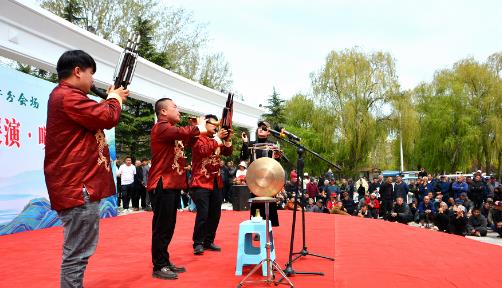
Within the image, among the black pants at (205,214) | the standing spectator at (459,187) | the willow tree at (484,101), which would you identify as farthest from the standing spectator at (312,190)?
the willow tree at (484,101)

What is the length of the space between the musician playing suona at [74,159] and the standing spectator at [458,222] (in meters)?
8.98

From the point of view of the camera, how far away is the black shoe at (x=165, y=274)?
3.68m

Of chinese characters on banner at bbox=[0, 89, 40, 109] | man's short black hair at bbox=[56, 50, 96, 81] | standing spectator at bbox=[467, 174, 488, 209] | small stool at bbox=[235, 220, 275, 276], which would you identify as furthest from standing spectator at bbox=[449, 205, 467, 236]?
man's short black hair at bbox=[56, 50, 96, 81]

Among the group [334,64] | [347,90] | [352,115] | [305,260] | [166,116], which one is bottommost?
[305,260]

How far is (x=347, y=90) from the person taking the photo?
2291 cm

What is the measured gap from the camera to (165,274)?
3.71 metres

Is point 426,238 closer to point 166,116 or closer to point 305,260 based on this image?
point 305,260

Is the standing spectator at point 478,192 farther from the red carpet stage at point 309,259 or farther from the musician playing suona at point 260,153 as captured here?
the musician playing suona at point 260,153

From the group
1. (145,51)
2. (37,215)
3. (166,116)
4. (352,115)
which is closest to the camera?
(166,116)

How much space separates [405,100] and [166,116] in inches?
804

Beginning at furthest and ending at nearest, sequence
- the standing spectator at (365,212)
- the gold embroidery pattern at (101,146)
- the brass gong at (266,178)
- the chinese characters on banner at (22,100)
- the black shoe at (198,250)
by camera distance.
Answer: the standing spectator at (365,212) < the chinese characters on banner at (22,100) < the black shoe at (198,250) < the brass gong at (266,178) < the gold embroidery pattern at (101,146)

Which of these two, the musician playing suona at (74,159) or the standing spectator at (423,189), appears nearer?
the musician playing suona at (74,159)

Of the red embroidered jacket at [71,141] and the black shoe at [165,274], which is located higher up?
the red embroidered jacket at [71,141]

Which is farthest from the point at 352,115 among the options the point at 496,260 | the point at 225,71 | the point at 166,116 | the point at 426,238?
the point at 166,116
